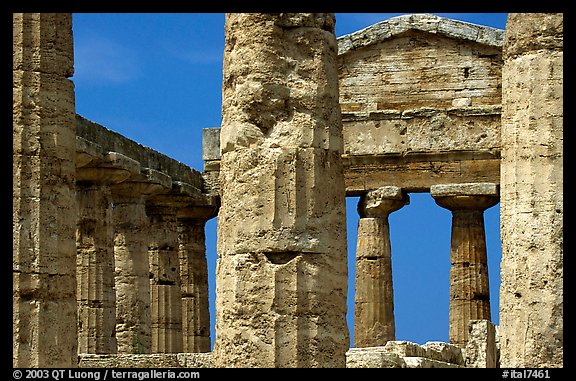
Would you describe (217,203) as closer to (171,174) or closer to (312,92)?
(171,174)

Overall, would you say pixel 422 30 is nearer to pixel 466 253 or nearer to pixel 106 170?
pixel 466 253

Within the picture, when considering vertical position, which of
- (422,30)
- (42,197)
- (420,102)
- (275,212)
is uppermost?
(422,30)

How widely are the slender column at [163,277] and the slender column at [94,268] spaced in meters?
4.27

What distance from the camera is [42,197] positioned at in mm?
22516

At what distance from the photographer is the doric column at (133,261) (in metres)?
34.2

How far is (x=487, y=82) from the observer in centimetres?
3609

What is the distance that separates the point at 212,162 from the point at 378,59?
420cm

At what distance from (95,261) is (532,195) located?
40.0 feet

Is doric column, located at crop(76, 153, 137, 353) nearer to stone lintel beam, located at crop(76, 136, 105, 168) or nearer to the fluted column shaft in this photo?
stone lintel beam, located at crop(76, 136, 105, 168)

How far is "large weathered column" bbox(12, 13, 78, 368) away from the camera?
22.3 metres

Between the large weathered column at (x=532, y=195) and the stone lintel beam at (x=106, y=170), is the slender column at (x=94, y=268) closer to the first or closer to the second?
the stone lintel beam at (x=106, y=170)

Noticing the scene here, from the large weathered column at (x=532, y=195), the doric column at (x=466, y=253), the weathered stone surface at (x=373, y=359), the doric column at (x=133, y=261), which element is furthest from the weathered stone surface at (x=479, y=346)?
the doric column at (x=466, y=253)

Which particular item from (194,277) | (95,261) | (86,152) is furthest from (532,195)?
(194,277)
